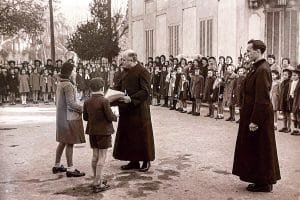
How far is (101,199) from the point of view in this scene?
5.44 metres

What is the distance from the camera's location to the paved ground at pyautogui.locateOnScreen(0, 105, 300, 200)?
18.7ft

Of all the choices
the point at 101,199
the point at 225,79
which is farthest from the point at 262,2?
the point at 101,199

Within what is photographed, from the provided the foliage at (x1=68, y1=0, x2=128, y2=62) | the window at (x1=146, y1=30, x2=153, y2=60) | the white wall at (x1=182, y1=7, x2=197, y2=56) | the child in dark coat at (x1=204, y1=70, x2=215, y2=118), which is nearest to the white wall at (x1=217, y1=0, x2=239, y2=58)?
the white wall at (x1=182, y1=7, x2=197, y2=56)

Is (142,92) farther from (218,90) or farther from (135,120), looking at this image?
(218,90)

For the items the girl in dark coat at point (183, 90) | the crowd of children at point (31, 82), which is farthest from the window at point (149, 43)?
the girl in dark coat at point (183, 90)

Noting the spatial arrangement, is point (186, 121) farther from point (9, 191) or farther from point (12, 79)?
point (12, 79)

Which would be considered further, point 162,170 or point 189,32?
point 189,32

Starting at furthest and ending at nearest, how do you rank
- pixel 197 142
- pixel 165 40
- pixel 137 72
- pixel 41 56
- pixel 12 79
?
pixel 41 56 < pixel 165 40 < pixel 12 79 < pixel 197 142 < pixel 137 72

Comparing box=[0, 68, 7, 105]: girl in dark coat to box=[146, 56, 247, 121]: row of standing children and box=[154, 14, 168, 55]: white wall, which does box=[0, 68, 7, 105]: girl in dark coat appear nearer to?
box=[146, 56, 247, 121]: row of standing children

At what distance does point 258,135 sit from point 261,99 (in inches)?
17.0

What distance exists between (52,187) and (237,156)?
7.64 ft

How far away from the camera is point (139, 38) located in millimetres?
25859

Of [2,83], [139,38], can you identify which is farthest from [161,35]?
[2,83]

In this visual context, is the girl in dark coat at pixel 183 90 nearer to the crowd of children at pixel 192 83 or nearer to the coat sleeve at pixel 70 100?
the crowd of children at pixel 192 83
